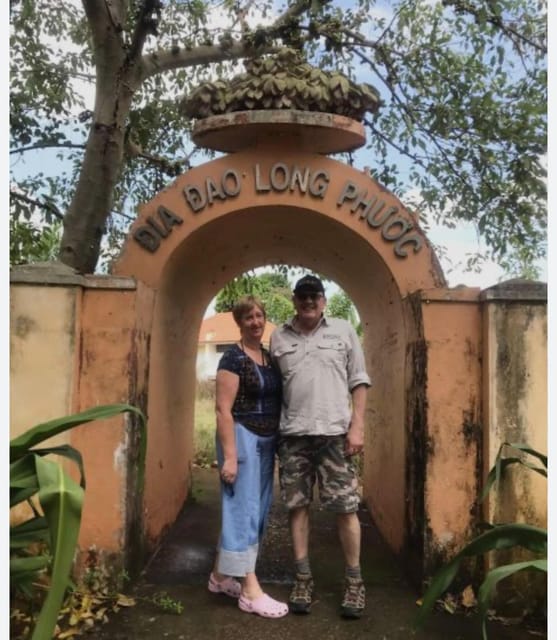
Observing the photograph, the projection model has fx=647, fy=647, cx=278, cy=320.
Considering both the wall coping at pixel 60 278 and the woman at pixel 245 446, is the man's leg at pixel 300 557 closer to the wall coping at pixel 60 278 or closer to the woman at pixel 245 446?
the woman at pixel 245 446

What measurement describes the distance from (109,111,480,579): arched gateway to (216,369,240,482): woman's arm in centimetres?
87

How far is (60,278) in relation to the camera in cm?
A: 407

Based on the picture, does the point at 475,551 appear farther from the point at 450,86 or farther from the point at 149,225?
the point at 450,86

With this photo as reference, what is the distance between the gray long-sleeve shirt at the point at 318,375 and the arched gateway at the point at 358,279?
1.95 ft

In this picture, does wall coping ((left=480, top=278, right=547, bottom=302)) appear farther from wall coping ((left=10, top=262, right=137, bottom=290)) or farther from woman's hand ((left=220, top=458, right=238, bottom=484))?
wall coping ((left=10, top=262, right=137, bottom=290))

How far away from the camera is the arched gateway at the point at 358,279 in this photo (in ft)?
13.6

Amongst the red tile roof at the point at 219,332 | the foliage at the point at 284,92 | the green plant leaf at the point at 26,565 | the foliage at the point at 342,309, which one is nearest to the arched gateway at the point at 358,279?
the foliage at the point at 284,92

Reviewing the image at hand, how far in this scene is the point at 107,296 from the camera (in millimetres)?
4172

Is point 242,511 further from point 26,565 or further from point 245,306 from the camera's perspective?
point 26,565

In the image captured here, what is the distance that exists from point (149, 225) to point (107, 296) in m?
0.67

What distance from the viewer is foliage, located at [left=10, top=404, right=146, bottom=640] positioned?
1.86m

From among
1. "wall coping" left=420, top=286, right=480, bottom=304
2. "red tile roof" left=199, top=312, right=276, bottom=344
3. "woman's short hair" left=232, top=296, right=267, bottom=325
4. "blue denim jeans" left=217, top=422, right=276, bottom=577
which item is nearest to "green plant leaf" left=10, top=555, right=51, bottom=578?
"blue denim jeans" left=217, top=422, right=276, bottom=577

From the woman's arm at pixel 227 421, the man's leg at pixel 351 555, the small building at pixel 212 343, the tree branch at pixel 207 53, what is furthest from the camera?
the small building at pixel 212 343

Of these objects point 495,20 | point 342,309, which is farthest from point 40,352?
point 342,309
